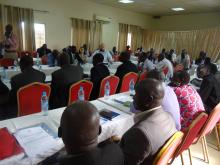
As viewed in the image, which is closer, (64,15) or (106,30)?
(64,15)

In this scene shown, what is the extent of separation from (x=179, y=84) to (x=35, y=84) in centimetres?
179

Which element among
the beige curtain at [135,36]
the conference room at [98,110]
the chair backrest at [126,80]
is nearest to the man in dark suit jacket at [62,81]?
the conference room at [98,110]

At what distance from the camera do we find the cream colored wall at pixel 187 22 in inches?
422

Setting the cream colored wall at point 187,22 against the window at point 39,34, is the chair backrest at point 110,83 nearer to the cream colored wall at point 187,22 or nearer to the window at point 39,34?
the window at point 39,34

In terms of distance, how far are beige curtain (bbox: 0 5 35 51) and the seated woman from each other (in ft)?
22.9

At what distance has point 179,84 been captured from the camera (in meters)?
2.49

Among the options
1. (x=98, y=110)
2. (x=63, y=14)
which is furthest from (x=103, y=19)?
(x=98, y=110)

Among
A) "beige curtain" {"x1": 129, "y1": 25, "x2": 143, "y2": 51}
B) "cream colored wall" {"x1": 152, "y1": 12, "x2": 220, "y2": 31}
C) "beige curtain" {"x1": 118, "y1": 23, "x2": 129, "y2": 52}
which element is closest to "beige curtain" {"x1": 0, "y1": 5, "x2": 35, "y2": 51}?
"beige curtain" {"x1": 118, "y1": 23, "x2": 129, "y2": 52}

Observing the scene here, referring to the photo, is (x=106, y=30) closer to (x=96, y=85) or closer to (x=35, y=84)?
(x=96, y=85)

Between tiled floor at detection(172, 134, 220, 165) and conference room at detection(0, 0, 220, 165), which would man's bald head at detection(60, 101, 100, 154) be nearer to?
conference room at detection(0, 0, 220, 165)

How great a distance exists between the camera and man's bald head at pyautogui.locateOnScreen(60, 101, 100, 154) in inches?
38.9

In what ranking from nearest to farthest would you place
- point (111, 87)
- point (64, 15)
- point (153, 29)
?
point (111, 87), point (64, 15), point (153, 29)

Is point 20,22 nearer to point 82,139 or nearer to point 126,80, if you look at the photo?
point 126,80

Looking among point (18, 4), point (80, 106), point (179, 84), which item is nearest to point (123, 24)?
point (18, 4)
